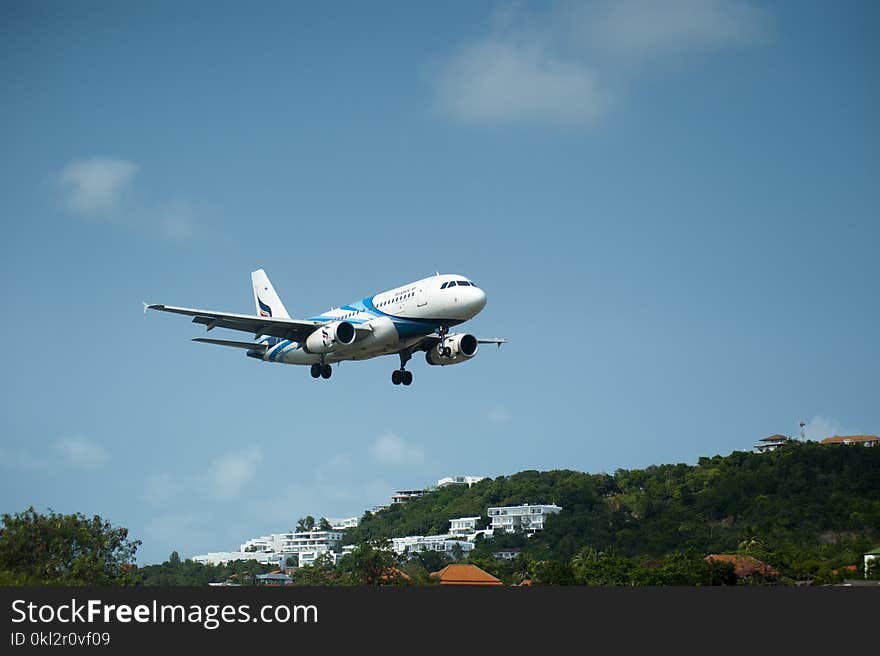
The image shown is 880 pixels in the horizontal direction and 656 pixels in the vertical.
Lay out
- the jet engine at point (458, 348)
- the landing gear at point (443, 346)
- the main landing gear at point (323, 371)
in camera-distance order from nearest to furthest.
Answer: the landing gear at point (443, 346) → the jet engine at point (458, 348) → the main landing gear at point (323, 371)

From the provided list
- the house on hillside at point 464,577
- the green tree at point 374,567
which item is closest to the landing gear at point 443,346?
the green tree at point 374,567

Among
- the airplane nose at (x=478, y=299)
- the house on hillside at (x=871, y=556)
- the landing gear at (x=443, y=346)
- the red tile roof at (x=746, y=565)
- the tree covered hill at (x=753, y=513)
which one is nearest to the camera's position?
the airplane nose at (x=478, y=299)

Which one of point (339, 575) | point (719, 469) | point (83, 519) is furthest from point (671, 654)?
point (719, 469)

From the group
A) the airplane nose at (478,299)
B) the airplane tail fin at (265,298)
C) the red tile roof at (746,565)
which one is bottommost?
the red tile roof at (746,565)

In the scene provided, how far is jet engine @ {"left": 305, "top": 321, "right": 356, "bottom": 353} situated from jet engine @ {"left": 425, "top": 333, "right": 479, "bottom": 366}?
198 inches

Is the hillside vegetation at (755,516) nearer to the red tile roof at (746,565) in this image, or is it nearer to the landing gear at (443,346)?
the red tile roof at (746,565)

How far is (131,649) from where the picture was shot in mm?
42406

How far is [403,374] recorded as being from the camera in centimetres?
6869

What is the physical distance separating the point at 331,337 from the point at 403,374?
723cm

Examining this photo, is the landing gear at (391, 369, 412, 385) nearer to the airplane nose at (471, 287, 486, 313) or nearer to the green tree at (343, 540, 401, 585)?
the airplane nose at (471, 287, 486, 313)

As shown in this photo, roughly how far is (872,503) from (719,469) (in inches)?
1444

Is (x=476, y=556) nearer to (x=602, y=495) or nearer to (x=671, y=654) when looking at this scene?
(x=602, y=495)

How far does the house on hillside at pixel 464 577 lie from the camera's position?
126m

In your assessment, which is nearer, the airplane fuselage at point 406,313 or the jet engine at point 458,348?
the airplane fuselage at point 406,313
